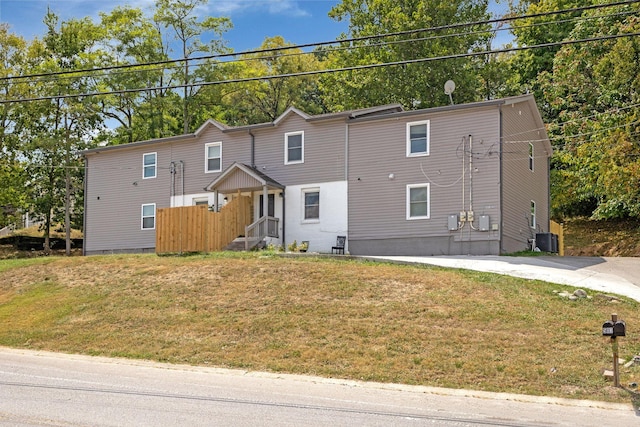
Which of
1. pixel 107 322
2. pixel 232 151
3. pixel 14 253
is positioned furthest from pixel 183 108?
pixel 107 322

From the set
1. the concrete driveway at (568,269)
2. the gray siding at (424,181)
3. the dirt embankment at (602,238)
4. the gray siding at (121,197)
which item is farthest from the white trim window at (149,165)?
the dirt embankment at (602,238)

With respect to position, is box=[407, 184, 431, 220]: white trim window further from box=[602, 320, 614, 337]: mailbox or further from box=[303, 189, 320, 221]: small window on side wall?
→ box=[602, 320, 614, 337]: mailbox

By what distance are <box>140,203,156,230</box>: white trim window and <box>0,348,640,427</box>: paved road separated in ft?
62.5

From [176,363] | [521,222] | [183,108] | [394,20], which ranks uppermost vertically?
[394,20]

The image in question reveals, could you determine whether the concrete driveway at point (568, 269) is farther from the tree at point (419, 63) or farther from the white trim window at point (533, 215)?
the tree at point (419, 63)

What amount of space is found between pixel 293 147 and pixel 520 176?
8.98 meters

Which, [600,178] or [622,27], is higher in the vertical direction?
[622,27]

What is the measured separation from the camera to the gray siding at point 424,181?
83.0ft

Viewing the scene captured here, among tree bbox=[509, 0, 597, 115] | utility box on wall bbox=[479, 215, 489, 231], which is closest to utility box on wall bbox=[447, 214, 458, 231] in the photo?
utility box on wall bbox=[479, 215, 489, 231]

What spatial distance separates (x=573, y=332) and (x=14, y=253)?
36.3m

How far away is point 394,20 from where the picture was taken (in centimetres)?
4238

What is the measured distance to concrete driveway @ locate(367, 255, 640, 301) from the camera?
18828 millimetres

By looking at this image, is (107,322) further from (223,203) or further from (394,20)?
(394,20)

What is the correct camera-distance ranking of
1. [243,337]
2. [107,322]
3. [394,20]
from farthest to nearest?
1. [394,20]
2. [107,322]
3. [243,337]
